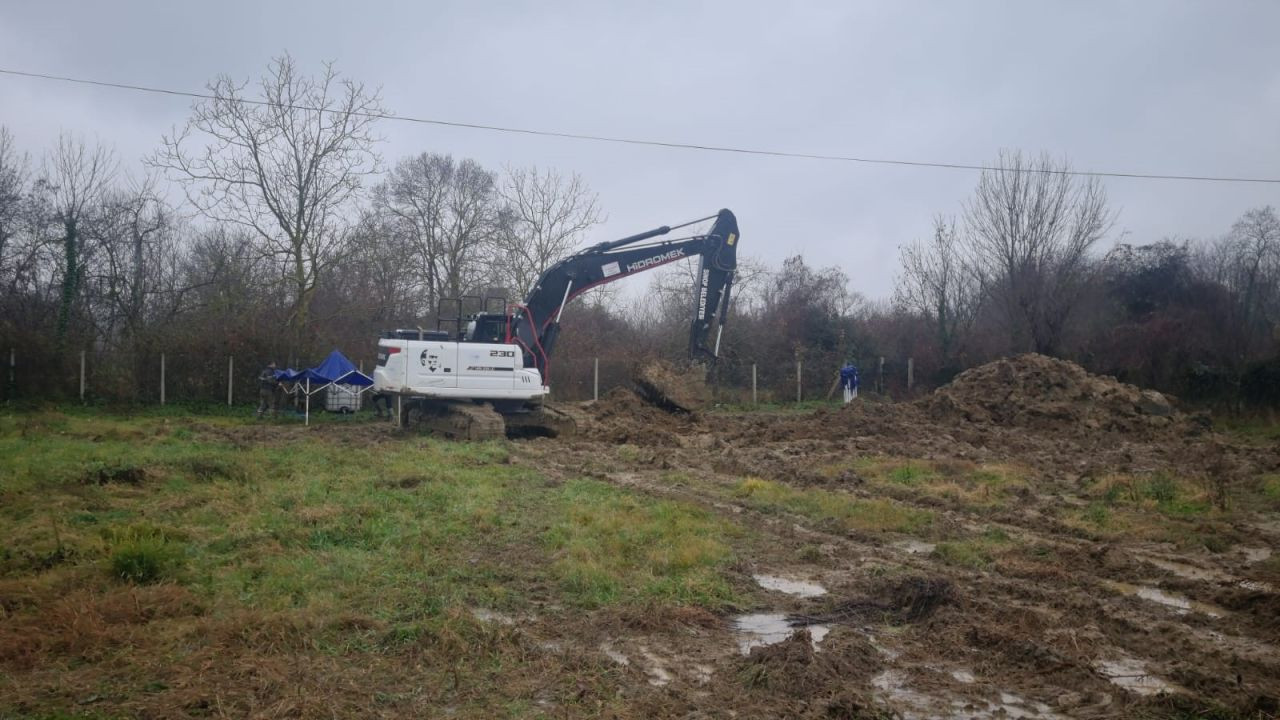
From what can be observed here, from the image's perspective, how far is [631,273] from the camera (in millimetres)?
21078

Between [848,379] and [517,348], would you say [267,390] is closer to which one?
[517,348]

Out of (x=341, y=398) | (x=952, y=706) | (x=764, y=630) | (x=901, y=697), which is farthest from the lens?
(x=341, y=398)

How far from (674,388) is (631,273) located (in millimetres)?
3084

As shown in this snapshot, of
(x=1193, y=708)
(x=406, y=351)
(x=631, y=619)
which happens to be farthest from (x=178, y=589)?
(x=406, y=351)

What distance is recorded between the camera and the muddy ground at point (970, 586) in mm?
5117

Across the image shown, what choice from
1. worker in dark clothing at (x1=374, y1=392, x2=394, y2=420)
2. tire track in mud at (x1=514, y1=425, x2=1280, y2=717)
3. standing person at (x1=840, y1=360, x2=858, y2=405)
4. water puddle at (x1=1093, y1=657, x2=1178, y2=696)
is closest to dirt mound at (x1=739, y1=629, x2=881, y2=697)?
tire track in mud at (x1=514, y1=425, x2=1280, y2=717)

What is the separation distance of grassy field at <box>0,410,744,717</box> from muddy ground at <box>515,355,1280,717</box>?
0.60 m

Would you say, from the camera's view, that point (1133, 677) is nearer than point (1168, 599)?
Yes

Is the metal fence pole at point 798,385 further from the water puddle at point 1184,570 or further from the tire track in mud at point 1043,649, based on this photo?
the water puddle at point 1184,570

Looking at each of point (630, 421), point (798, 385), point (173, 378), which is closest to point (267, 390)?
point (173, 378)

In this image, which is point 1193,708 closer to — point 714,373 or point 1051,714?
point 1051,714

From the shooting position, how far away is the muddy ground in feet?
16.8

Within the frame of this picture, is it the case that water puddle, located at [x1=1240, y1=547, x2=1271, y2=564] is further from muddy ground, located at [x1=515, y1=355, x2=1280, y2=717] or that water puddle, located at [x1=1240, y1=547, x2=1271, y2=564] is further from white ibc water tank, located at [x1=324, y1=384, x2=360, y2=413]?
white ibc water tank, located at [x1=324, y1=384, x2=360, y2=413]

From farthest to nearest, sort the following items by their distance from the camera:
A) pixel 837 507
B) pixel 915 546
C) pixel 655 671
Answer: pixel 837 507 < pixel 915 546 < pixel 655 671
